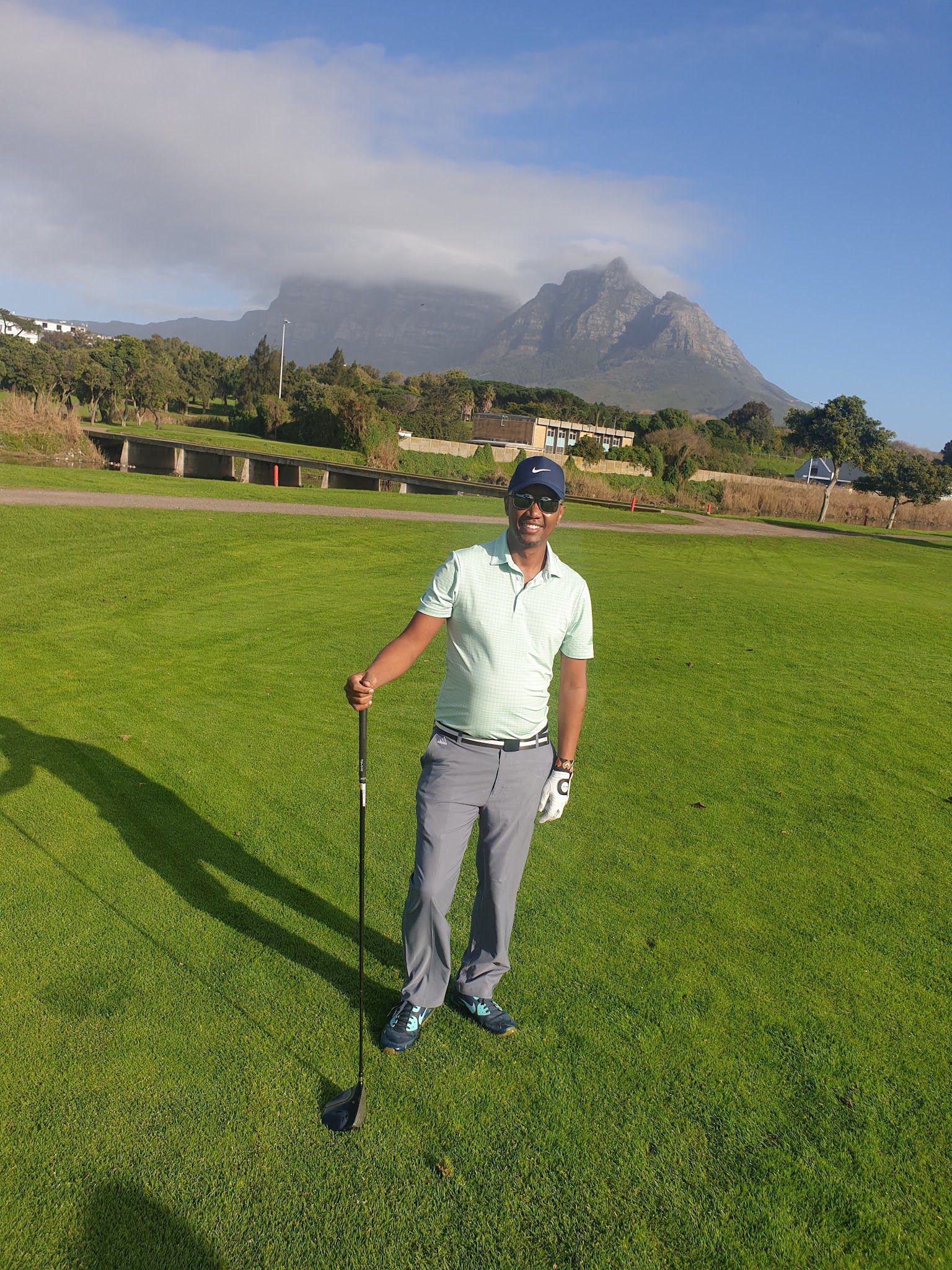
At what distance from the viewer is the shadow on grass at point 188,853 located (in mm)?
4090

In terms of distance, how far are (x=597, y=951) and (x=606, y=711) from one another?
168 inches

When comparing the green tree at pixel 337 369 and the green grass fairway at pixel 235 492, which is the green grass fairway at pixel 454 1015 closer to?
the green grass fairway at pixel 235 492

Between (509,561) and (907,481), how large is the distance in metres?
60.3

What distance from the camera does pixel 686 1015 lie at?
377 centimetres

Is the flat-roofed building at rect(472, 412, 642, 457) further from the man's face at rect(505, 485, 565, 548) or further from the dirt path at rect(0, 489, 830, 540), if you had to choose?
the man's face at rect(505, 485, 565, 548)

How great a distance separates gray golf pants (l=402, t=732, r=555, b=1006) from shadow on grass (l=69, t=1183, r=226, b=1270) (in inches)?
47.4

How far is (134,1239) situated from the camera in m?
2.55

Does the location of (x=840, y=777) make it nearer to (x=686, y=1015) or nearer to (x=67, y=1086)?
(x=686, y=1015)

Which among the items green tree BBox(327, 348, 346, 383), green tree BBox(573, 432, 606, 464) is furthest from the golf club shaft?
green tree BBox(327, 348, 346, 383)

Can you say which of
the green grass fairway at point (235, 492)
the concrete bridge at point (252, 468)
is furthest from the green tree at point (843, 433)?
the green grass fairway at point (235, 492)

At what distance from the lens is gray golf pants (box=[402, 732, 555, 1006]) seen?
3414 mm

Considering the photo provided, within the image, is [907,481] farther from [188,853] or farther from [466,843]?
[466,843]

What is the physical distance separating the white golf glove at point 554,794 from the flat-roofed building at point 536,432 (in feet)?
308

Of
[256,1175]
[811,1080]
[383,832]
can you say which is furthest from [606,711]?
[256,1175]
